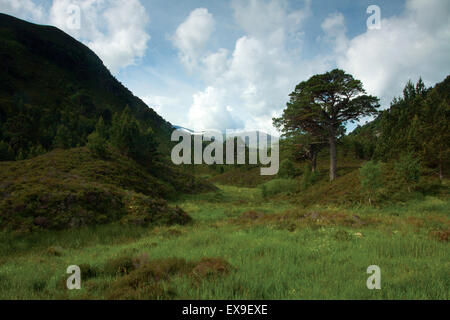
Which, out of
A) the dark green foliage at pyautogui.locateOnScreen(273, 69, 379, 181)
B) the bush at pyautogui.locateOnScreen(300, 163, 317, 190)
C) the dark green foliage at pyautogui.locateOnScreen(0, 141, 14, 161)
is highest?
the dark green foliage at pyautogui.locateOnScreen(273, 69, 379, 181)

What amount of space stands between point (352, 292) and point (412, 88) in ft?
337

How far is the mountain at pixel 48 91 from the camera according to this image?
63812 mm

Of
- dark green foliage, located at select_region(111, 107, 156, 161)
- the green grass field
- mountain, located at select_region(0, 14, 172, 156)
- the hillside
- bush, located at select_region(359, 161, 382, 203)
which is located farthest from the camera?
mountain, located at select_region(0, 14, 172, 156)

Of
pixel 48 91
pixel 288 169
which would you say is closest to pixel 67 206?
pixel 288 169

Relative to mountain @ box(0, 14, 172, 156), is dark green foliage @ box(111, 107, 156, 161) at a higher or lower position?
lower

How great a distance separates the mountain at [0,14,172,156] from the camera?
209 ft

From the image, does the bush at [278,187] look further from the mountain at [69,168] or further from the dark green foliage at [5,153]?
the dark green foliage at [5,153]

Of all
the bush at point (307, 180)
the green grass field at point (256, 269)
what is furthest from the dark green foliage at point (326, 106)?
the green grass field at point (256, 269)

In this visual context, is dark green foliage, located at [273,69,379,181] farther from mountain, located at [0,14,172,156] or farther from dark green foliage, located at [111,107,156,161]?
mountain, located at [0,14,172,156]

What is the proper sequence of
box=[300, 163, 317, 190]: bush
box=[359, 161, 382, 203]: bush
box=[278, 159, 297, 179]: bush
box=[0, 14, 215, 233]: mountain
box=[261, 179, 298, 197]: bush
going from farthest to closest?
box=[278, 159, 297, 179]: bush → box=[261, 179, 298, 197]: bush → box=[300, 163, 317, 190]: bush → box=[359, 161, 382, 203]: bush → box=[0, 14, 215, 233]: mountain

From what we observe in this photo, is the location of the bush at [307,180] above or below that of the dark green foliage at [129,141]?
below

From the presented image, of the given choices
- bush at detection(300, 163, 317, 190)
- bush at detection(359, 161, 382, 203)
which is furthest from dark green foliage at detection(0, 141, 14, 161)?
bush at detection(359, 161, 382, 203)

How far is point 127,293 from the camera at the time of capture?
354 cm

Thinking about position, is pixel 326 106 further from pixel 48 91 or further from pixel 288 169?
pixel 48 91
